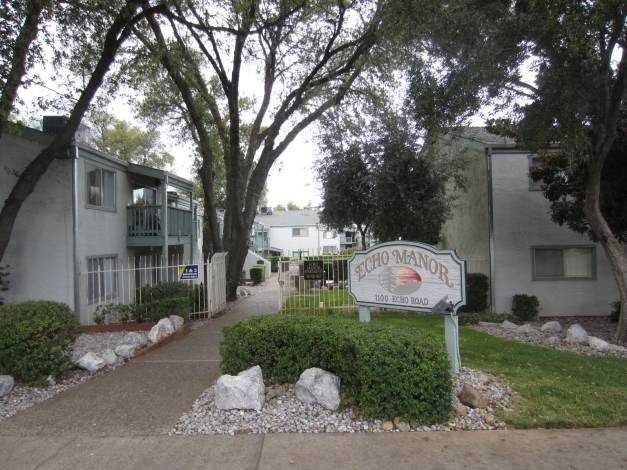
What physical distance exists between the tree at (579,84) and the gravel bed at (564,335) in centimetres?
107

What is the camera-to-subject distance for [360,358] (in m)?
4.70

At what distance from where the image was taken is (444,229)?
61.9ft

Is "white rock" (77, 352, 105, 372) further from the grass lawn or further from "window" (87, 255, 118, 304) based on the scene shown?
the grass lawn

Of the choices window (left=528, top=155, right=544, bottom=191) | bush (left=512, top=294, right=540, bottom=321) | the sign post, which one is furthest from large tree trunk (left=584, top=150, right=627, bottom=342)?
the sign post

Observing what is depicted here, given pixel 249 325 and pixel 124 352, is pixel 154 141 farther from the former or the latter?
pixel 249 325

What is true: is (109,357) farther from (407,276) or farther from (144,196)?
(144,196)

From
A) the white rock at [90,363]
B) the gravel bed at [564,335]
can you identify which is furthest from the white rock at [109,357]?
the gravel bed at [564,335]

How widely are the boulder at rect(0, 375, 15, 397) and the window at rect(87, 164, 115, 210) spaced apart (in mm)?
6805

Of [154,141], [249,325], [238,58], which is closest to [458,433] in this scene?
[249,325]

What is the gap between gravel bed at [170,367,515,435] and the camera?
15.1 ft

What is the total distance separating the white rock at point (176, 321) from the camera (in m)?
10.0

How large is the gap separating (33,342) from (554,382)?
6.87m

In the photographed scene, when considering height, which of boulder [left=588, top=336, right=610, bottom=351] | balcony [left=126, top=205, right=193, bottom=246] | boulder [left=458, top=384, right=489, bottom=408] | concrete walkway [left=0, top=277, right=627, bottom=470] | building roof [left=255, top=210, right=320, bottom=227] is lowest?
→ boulder [left=588, top=336, right=610, bottom=351]

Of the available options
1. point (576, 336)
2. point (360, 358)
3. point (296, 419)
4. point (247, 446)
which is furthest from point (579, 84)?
point (247, 446)
